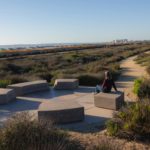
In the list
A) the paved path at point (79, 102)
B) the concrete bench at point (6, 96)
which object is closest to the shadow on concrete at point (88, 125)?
the paved path at point (79, 102)

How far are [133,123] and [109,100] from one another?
313 cm

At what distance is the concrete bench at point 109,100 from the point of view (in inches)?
415

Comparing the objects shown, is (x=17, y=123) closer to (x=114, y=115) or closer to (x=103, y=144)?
(x=103, y=144)

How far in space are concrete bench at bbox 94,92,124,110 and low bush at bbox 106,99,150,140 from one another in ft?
7.95

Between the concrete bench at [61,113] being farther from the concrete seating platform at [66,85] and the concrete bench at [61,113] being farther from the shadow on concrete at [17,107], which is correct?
the concrete seating platform at [66,85]

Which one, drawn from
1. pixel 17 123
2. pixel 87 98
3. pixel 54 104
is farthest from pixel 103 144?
pixel 87 98

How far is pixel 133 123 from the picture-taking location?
7.54m

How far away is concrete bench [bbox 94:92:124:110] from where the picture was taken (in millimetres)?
10547

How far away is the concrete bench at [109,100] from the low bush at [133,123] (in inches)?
95.5

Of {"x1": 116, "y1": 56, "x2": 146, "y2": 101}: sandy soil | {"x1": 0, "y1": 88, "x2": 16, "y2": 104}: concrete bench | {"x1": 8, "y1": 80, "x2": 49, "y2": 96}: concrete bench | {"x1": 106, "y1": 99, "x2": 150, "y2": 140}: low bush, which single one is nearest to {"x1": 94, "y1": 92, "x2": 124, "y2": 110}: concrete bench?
{"x1": 116, "y1": 56, "x2": 146, "y2": 101}: sandy soil

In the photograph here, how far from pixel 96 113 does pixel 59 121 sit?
5.52ft

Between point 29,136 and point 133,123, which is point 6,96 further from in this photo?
point 29,136

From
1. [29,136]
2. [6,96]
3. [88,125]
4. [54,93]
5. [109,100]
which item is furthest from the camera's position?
[54,93]

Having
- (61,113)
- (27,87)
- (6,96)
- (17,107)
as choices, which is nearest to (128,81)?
(27,87)
